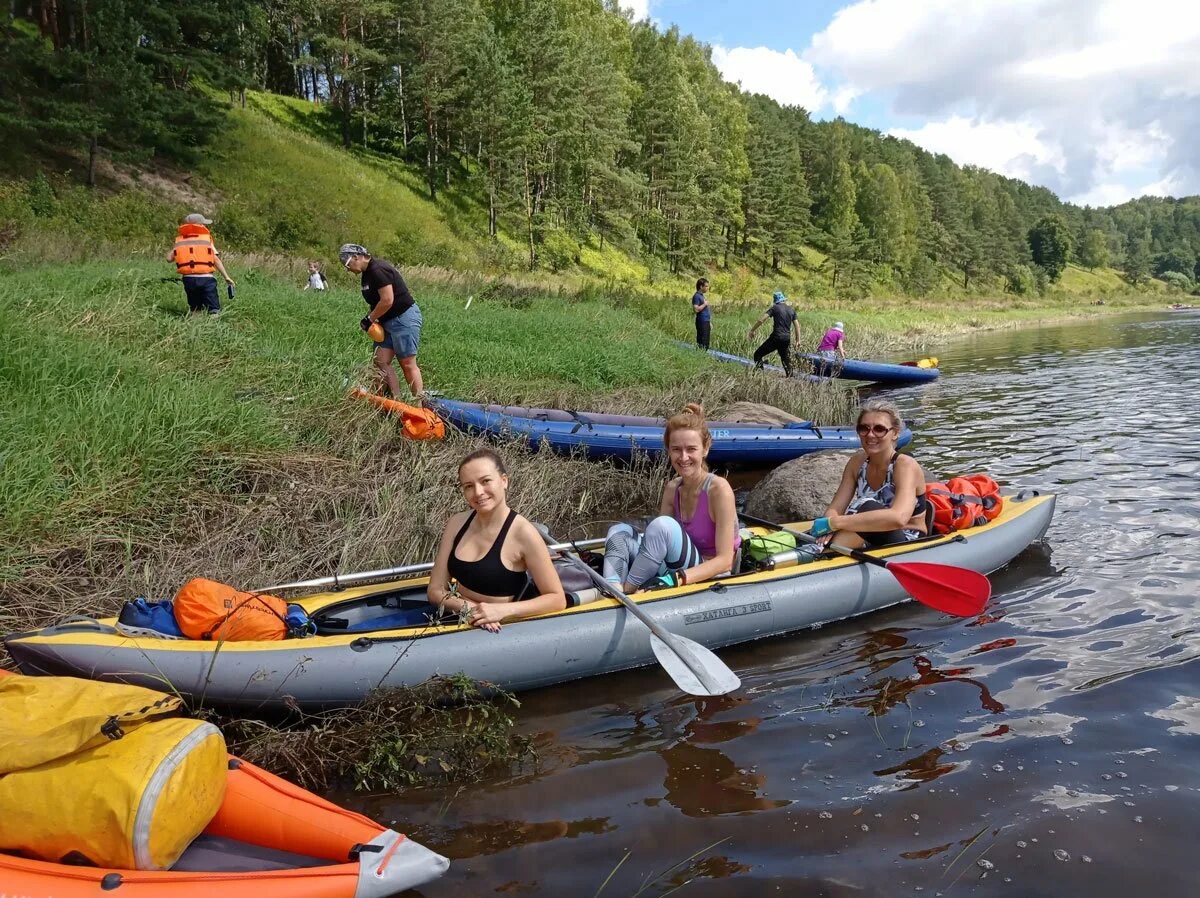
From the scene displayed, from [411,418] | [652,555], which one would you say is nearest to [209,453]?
[411,418]

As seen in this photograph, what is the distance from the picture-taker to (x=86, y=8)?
71.7 feet

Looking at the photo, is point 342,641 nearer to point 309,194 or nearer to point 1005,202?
point 309,194

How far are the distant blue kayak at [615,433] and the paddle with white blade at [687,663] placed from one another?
3270mm

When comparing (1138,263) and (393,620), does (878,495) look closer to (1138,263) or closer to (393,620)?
(393,620)

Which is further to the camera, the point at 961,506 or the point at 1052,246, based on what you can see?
the point at 1052,246

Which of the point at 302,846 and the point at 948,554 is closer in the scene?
the point at 302,846

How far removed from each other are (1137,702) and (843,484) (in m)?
2.00

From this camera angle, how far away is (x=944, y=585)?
438 cm

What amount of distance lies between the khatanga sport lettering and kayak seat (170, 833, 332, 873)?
223 cm

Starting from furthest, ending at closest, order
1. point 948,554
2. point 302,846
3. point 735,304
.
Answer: point 735,304, point 948,554, point 302,846

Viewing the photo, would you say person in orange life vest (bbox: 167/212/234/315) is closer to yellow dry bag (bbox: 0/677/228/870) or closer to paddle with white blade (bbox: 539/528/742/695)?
paddle with white blade (bbox: 539/528/742/695)

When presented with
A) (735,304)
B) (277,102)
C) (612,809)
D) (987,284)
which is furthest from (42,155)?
(987,284)

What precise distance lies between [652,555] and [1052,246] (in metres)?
82.7

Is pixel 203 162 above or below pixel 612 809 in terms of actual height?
above
